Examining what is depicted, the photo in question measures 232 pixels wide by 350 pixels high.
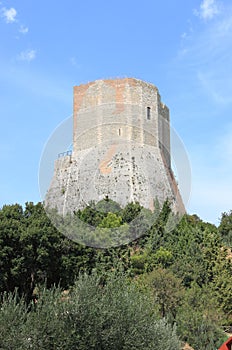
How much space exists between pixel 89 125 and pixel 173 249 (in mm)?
18051

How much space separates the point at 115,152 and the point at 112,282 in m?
29.1

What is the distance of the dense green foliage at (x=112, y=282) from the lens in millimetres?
14164

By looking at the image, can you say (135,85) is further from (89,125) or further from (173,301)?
(173,301)

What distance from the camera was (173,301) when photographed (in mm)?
26031

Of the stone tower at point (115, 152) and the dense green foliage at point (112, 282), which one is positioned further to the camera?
the stone tower at point (115, 152)

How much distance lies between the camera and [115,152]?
4538cm

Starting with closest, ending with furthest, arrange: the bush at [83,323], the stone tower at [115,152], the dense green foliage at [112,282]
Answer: the bush at [83,323] → the dense green foliage at [112,282] → the stone tower at [115,152]

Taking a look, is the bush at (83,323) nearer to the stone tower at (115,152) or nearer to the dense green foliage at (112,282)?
the dense green foliage at (112,282)

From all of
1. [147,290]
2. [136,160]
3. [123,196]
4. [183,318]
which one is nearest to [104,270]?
[147,290]

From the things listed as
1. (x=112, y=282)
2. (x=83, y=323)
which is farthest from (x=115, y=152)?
(x=83, y=323)

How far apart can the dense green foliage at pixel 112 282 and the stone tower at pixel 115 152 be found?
4755 mm

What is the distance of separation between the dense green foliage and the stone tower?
476 cm

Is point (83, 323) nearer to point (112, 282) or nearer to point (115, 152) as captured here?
point (112, 282)

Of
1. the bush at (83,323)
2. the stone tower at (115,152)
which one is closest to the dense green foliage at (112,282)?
the bush at (83,323)
